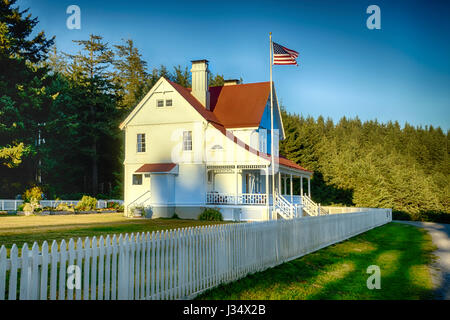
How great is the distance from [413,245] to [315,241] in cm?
471

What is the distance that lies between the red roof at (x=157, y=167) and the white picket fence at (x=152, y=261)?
1681 centimetres

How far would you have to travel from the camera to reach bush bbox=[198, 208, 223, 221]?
27.6m

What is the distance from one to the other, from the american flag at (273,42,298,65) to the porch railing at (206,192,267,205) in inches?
357

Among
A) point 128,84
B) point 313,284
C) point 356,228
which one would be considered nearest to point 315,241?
point 313,284

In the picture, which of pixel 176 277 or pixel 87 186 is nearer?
pixel 176 277

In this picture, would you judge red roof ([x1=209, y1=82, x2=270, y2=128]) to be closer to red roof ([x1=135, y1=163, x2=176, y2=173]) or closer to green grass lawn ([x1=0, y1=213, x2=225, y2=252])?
red roof ([x1=135, y1=163, x2=176, y2=173])

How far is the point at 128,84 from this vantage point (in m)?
67.1

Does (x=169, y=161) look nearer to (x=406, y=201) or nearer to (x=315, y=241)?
(x=315, y=241)

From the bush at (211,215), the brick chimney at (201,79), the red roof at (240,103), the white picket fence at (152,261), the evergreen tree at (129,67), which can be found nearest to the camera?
the white picket fence at (152,261)

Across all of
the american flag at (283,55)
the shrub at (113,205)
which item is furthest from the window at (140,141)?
the american flag at (283,55)

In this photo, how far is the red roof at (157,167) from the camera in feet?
94.5

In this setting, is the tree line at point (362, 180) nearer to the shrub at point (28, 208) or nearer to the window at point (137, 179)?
the window at point (137, 179)

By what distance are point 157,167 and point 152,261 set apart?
22.8 metres

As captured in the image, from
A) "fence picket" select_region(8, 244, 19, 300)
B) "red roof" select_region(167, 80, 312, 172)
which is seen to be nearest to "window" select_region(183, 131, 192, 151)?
"red roof" select_region(167, 80, 312, 172)
